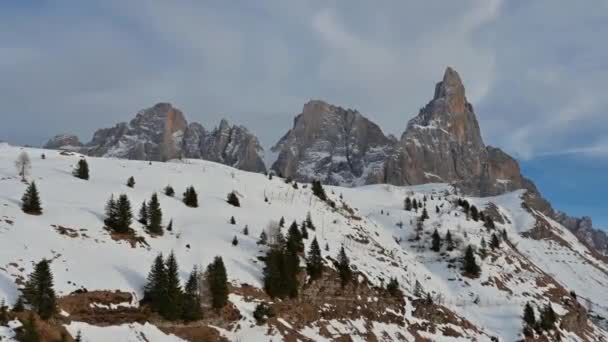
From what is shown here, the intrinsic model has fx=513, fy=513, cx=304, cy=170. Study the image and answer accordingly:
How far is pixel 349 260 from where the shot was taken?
78438 millimetres

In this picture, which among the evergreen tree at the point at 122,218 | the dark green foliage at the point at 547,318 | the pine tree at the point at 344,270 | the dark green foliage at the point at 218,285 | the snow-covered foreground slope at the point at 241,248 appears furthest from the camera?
the dark green foliage at the point at 547,318

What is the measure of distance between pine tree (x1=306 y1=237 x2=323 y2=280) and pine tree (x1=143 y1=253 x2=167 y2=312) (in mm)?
24554

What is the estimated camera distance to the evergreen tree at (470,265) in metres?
103

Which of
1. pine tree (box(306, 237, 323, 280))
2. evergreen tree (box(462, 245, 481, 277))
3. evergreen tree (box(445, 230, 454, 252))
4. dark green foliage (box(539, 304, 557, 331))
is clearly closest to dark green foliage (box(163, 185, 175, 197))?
pine tree (box(306, 237, 323, 280))

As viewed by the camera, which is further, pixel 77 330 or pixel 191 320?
pixel 191 320

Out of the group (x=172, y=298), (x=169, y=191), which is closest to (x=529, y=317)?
(x=169, y=191)

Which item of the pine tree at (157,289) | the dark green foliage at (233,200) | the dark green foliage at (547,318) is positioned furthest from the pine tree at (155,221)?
the dark green foliage at (547,318)

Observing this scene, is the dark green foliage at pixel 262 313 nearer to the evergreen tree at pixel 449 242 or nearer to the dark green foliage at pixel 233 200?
the dark green foliage at pixel 233 200

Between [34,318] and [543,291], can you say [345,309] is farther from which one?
[543,291]

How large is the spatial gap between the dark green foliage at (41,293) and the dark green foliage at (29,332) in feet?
8.74

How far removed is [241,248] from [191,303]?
63.4 feet

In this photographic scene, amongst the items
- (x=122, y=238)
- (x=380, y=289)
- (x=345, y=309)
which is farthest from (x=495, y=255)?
(x=122, y=238)

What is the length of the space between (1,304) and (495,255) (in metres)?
102

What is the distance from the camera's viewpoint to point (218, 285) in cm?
4997
